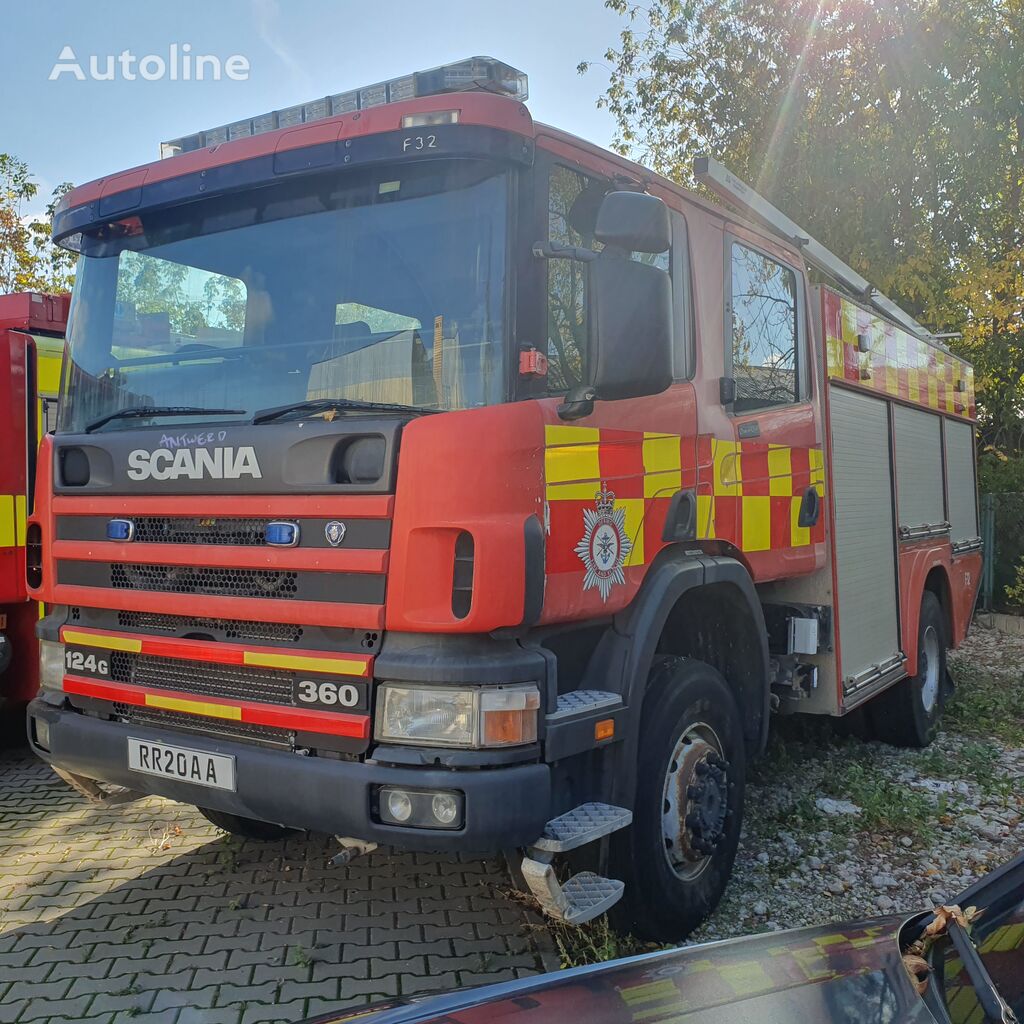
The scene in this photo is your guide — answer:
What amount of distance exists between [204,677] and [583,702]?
1.24m

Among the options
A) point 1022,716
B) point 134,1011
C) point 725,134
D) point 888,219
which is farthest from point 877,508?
point 725,134

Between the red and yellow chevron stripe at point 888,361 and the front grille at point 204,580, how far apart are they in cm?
305

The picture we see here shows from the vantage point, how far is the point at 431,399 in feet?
9.37

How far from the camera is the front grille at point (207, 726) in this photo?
9.66ft

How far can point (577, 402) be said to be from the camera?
114 inches

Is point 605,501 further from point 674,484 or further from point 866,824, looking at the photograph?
point 866,824

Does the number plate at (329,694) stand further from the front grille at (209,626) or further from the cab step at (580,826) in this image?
the cab step at (580,826)

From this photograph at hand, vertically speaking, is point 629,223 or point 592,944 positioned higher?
point 629,223

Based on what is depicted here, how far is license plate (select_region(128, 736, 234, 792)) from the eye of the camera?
116 inches

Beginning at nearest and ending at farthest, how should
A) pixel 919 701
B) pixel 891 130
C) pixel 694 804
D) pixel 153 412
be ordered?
pixel 153 412 → pixel 694 804 → pixel 919 701 → pixel 891 130

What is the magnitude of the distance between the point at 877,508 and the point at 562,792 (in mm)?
3226

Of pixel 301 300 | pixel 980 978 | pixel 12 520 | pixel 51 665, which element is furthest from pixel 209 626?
pixel 12 520

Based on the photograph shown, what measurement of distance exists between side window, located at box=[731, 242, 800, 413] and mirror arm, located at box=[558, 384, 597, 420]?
47.7 inches

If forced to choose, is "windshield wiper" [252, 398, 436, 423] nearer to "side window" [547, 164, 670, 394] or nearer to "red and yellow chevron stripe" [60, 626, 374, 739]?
"side window" [547, 164, 670, 394]
